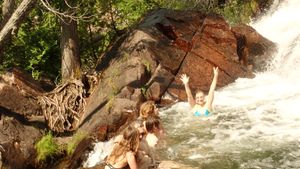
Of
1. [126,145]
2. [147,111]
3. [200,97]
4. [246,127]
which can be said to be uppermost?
[200,97]

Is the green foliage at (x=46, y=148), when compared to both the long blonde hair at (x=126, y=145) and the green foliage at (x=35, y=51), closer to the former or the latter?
the green foliage at (x=35, y=51)

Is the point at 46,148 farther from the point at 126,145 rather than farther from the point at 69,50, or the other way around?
the point at 126,145

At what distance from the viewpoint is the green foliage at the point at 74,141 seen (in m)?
12.2

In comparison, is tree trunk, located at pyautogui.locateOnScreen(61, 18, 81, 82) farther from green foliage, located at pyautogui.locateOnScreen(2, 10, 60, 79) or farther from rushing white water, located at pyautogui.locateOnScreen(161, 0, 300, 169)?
rushing white water, located at pyautogui.locateOnScreen(161, 0, 300, 169)

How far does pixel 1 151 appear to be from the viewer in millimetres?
10734

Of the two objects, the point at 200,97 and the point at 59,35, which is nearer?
the point at 200,97

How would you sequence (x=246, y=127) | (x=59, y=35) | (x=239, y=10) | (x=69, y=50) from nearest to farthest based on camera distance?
(x=246, y=127)
(x=69, y=50)
(x=59, y=35)
(x=239, y=10)

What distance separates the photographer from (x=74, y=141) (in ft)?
40.8

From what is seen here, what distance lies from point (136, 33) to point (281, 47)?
6.28m

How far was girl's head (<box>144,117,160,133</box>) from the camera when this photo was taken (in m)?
7.00

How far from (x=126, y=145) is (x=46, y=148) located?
19.7 feet

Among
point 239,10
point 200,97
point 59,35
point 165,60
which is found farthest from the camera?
point 239,10

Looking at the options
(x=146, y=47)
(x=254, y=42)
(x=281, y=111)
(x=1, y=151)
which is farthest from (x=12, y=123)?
(x=254, y=42)

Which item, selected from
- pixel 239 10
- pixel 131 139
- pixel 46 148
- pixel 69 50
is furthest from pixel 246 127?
pixel 239 10
